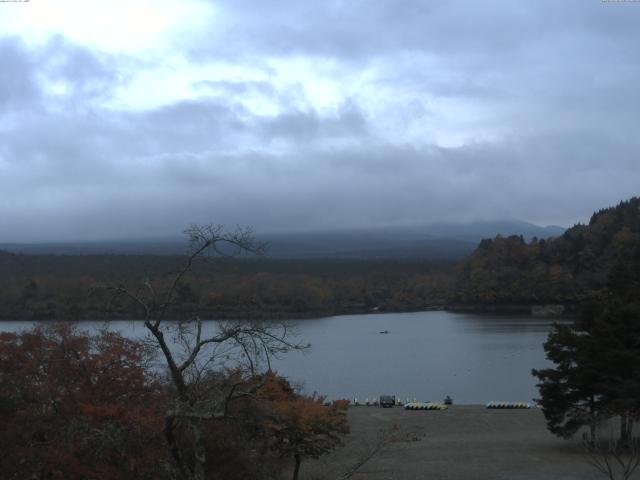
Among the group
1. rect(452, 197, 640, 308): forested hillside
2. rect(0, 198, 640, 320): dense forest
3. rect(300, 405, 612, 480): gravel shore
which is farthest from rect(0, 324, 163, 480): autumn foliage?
rect(452, 197, 640, 308): forested hillside

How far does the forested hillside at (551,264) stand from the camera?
84.3 meters

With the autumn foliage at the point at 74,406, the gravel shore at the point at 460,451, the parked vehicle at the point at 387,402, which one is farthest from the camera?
the parked vehicle at the point at 387,402

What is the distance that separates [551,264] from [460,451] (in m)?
77.8

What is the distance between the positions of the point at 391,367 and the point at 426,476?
27.2 metres

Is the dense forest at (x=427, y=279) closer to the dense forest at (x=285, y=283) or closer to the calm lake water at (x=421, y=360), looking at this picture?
the dense forest at (x=285, y=283)

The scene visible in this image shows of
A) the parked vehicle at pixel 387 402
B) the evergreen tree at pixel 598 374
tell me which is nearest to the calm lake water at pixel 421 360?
the parked vehicle at pixel 387 402

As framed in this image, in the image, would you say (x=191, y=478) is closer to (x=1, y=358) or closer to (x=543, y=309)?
(x=1, y=358)

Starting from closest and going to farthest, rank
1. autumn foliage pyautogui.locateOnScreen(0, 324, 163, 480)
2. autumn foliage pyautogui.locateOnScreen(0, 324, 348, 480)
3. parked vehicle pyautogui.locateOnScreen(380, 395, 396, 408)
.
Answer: autumn foliage pyautogui.locateOnScreen(0, 324, 348, 480)
autumn foliage pyautogui.locateOnScreen(0, 324, 163, 480)
parked vehicle pyautogui.locateOnScreen(380, 395, 396, 408)

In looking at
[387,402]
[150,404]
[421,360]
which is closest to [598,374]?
[150,404]

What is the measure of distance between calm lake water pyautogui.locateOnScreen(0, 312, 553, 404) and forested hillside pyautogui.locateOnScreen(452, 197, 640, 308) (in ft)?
41.1

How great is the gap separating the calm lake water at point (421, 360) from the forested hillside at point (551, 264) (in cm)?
1251

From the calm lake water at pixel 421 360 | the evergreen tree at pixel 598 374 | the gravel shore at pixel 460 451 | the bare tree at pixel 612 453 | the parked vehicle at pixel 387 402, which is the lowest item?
the calm lake water at pixel 421 360

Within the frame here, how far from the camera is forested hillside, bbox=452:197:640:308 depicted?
84.3 m

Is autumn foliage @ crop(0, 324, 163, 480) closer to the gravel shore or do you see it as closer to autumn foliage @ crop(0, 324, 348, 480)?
autumn foliage @ crop(0, 324, 348, 480)
